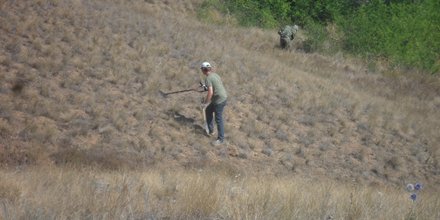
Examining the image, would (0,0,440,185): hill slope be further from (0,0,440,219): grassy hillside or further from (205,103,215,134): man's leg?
(205,103,215,134): man's leg

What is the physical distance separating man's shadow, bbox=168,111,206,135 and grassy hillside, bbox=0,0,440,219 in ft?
0.18

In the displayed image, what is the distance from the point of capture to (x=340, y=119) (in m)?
17.0

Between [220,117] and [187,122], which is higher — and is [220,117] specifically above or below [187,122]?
above

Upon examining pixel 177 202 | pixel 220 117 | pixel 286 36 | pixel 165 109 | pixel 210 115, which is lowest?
pixel 286 36

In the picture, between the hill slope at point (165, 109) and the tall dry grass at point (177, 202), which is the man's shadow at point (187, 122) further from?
the tall dry grass at point (177, 202)

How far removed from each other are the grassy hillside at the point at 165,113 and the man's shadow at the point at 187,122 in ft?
0.18

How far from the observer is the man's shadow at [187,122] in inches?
520

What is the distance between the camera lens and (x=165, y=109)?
45.4 feet

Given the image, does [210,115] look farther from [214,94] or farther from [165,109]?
[165,109]

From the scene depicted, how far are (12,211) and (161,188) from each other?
2.25m

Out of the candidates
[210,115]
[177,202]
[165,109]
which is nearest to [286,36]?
[165,109]

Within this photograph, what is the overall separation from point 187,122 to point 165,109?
2.58 ft

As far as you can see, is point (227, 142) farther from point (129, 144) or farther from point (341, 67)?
point (341, 67)

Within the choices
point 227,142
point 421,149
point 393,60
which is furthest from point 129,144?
point 393,60
